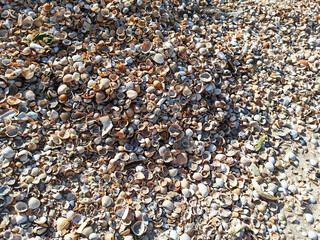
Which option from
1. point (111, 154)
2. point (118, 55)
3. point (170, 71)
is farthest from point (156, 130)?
point (118, 55)

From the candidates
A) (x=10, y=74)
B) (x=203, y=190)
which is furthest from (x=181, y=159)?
(x=10, y=74)

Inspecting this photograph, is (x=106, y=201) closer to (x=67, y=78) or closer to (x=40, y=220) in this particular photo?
(x=40, y=220)

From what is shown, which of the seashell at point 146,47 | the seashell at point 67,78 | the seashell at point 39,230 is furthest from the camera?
the seashell at point 146,47

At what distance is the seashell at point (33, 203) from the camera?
151 centimetres

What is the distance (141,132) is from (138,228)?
1.95 ft

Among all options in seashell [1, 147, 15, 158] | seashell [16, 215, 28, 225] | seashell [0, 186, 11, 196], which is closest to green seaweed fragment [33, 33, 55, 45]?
seashell [1, 147, 15, 158]

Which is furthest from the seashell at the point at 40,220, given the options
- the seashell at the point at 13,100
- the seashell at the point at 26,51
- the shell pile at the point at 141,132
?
the seashell at the point at 26,51

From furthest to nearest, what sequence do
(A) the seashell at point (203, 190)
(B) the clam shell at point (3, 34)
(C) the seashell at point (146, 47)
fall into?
(C) the seashell at point (146, 47), (B) the clam shell at point (3, 34), (A) the seashell at point (203, 190)

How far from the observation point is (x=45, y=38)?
1955 millimetres

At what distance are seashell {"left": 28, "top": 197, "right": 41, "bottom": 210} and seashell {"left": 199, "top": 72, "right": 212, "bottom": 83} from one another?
1.36 meters

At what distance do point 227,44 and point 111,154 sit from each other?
4.86 ft

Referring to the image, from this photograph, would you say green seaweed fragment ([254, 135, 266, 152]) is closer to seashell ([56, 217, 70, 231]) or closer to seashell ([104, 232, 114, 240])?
seashell ([104, 232, 114, 240])

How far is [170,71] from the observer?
2.04m

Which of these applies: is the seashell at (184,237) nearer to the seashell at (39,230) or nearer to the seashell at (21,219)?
the seashell at (39,230)
